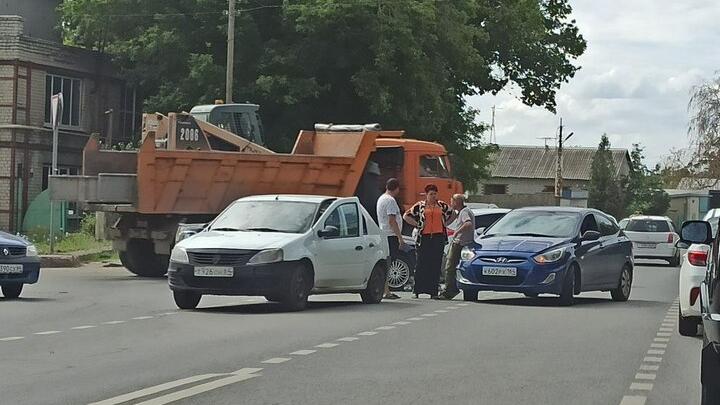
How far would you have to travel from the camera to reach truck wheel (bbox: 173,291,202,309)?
18484mm

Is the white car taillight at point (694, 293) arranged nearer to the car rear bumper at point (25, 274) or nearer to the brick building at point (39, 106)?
the car rear bumper at point (25, 274)

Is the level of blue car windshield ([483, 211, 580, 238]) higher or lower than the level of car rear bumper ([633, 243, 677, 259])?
higher

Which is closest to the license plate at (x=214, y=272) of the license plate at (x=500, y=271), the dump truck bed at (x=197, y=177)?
the license plate at (x=500, y=271)

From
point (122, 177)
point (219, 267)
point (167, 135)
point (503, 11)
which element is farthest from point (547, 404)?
point (503, 11)

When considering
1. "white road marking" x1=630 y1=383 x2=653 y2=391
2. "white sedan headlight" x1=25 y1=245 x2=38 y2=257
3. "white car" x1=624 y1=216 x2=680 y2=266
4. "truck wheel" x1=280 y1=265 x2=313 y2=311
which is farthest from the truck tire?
"white car" x1=624 y1=216 x2=680 y2=266

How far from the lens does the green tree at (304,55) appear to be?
42.6m

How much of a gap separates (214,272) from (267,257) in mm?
690

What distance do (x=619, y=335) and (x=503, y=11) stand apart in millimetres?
38427

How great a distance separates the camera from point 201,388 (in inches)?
405

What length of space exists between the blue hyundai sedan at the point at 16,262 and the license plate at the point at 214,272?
3255 millimetres

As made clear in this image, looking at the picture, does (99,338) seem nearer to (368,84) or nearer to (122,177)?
(122,177)

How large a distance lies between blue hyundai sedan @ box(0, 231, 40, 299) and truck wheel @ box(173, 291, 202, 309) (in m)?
2.62

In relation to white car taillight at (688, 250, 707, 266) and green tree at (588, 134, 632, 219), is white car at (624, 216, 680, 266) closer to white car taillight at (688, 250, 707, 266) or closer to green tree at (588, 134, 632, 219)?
white car taillight at (688, 250, 707, 266)

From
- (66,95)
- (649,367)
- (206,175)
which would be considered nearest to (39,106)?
(66,95)
